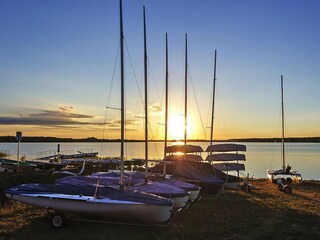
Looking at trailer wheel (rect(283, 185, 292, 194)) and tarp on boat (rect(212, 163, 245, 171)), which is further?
tarp on boat (rect(212, 163, 245, 171))

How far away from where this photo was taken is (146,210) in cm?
952

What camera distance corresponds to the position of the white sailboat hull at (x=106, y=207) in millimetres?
9477

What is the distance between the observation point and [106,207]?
9547 millimetres

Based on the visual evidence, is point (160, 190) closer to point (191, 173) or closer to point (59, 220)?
point (59, 220)

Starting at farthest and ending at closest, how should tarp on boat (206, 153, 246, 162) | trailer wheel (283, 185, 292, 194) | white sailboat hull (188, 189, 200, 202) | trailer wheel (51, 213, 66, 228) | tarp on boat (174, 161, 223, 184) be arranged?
tarp on boat (206, 153, 246, 162) → trailer wheel (283, 185, 292, 194) → tarp on boat (174, 161, 223, 184) → white sailboat hull (188, 189, 200, 202) → trailer wheel (51, 213, 66, 228)

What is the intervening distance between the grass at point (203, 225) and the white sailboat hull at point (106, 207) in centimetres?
37

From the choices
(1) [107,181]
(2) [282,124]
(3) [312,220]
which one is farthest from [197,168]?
(2) [282,124]

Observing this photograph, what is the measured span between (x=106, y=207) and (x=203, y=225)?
3029mm

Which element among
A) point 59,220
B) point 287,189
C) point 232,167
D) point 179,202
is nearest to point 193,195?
point 179,202

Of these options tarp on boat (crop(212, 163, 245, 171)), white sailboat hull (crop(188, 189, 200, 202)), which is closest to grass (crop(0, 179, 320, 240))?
white sailboat hull (crop(188, 189, 200, 202))

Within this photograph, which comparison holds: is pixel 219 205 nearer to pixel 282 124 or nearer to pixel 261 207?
pixel 261 207

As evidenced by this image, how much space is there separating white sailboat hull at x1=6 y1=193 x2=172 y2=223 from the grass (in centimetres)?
37

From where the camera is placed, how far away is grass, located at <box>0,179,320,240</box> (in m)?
9.35

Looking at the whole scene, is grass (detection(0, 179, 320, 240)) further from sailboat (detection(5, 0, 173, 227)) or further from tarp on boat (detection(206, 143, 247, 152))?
tarp on boat (detection(206, 143, 247, 152))
